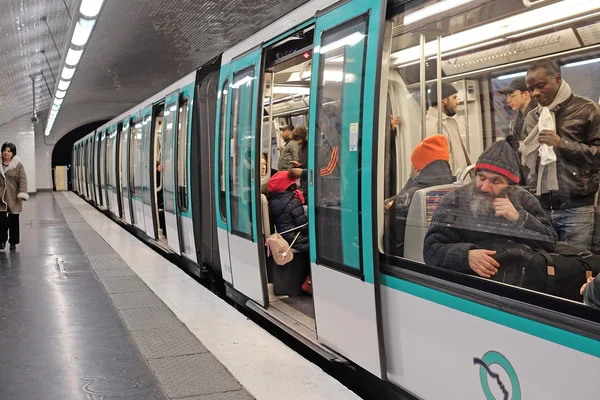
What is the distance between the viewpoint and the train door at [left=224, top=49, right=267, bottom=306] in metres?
5.78

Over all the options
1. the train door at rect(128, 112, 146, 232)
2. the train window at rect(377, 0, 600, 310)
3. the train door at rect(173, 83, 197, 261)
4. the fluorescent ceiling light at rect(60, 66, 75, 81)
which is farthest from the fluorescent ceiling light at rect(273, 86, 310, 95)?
the fluorescent ceiling light at rect(60, 66, 75, 81)

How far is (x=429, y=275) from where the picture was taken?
3.27 m

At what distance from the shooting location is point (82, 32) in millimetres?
9461

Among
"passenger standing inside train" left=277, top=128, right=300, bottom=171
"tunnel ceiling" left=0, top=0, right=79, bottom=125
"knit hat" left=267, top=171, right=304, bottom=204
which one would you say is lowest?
"knit hat" left=267, top=171, right=304, bottom=204

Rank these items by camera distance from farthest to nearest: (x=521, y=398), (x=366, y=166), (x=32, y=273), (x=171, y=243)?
(x=171, y=243) → (x=32, y=273) → (x=366, y=166) → (x=521, y=398)

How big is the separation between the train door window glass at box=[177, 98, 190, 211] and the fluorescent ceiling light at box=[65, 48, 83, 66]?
3.23 meters

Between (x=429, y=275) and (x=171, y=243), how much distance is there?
22.9ft

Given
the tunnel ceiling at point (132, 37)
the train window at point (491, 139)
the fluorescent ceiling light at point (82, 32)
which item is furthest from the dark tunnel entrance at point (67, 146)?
the train window at point (491, 139)

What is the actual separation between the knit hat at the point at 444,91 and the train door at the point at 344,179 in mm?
561

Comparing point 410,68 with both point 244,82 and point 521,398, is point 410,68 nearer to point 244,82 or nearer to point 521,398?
point 521,398

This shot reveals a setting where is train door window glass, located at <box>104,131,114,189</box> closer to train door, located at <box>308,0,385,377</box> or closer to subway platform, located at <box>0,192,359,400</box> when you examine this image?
subway platform, located at <box>0,192,359,400</box>

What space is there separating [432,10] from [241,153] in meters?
3.13

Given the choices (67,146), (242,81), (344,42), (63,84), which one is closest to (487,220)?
(344,42)

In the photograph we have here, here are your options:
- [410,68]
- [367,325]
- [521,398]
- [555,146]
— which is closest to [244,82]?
[410,68]
